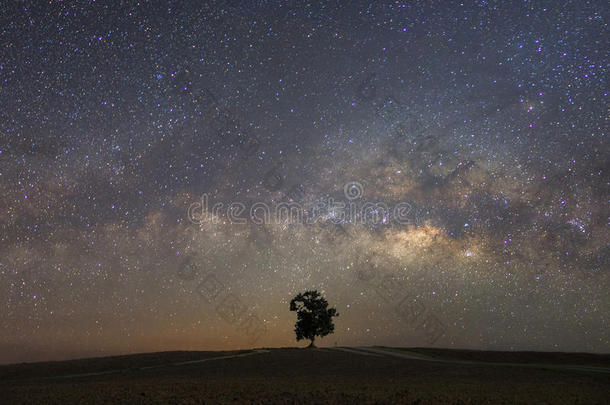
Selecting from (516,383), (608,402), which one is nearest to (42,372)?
(516,383)

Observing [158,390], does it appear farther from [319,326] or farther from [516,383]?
[319,326]

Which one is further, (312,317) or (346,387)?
(312,317)

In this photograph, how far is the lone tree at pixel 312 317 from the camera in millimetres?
70312

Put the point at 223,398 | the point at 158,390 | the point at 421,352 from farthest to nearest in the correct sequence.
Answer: the point at 421,352 → the point at 158,390 → the point at 223,398

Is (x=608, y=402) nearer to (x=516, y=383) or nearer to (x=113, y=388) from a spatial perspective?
(x=516, y=383)

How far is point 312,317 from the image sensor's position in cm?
7062

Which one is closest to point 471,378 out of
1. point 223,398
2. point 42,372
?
point 223,398

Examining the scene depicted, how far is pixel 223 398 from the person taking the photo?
1920cm

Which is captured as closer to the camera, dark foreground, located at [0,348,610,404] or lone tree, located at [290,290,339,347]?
dark foreground, located at [0,348,610,404]

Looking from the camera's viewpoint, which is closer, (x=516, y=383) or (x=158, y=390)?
(x=158, y=390)

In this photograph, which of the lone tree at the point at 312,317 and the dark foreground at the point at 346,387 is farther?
the lone tree at the point at 312,317

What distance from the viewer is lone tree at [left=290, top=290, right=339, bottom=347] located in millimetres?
70312

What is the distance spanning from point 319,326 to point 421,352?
19.9 meters

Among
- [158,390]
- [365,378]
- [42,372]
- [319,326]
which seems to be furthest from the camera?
[319,326]
